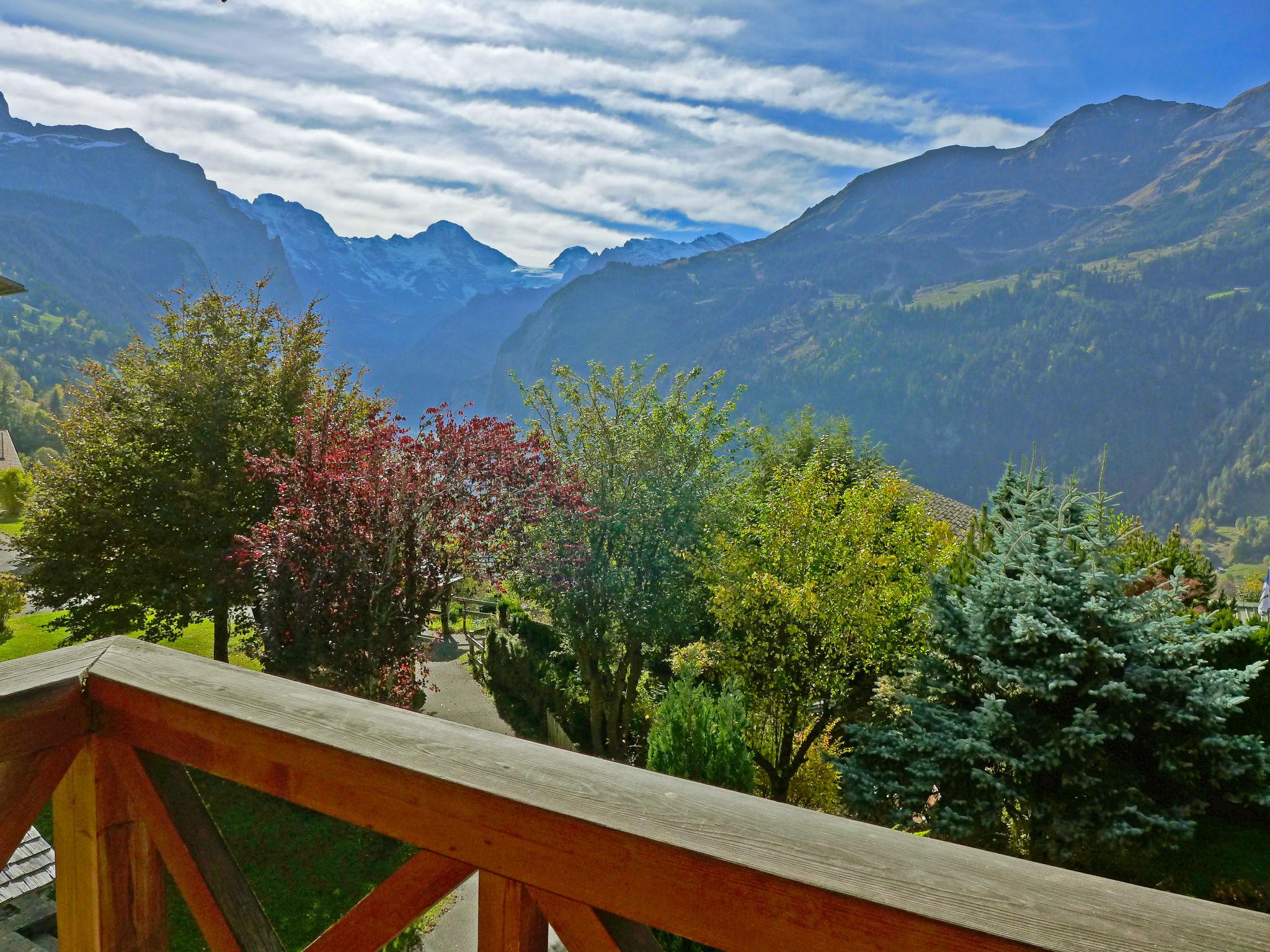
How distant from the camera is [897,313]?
631ft

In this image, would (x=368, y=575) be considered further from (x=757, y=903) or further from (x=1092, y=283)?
(x=1092, y=283)

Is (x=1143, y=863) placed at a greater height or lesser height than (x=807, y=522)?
lesser

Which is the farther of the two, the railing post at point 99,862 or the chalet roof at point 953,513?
the chalet roof at point 953,513

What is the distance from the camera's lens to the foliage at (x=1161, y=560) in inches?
367

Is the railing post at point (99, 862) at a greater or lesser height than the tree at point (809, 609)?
greater

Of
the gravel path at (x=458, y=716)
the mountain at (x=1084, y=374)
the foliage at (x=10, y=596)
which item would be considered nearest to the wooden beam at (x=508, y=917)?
the gravel path at (x=458, y=716)

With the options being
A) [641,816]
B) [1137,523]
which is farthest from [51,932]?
[1137,523]

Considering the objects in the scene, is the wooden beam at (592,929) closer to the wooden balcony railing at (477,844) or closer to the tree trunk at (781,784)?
the wooden balcony railing at (477,844)

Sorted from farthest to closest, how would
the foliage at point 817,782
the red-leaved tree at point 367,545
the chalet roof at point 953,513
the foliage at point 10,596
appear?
the chalet roof at point 953,513
the foliage at point 10,596
the foliage at point 817,782
the red-leaved tree at point 367,545

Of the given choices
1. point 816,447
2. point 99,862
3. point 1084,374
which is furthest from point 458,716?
point 1084,374

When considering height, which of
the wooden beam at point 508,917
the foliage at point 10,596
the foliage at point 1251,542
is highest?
the wooden beam at point 508,917

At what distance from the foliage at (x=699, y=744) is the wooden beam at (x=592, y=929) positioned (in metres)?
7.58

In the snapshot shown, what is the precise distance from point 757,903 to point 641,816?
141mm

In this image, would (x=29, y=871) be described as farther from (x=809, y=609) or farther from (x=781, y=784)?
(x=781, y=784)
